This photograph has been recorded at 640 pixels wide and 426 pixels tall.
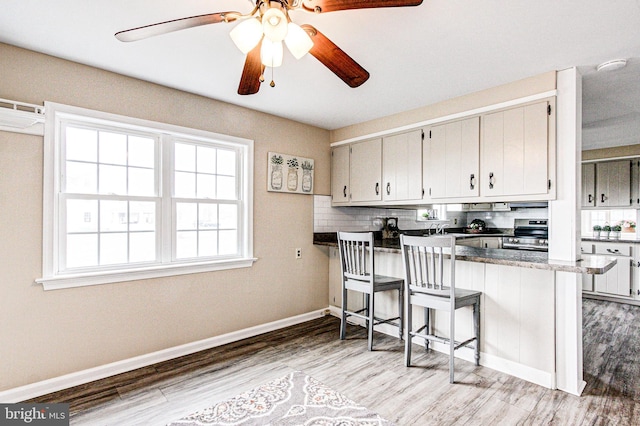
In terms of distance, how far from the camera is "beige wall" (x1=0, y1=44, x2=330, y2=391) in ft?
7.46

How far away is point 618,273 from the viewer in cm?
482

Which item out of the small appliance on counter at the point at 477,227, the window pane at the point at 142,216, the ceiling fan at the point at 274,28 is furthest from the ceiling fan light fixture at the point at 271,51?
the small appliance on counter at the point at 477,227

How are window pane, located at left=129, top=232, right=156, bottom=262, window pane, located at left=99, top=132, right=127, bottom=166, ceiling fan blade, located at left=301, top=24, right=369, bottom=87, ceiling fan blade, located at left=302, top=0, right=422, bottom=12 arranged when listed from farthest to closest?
window pane, located at left=129, top=232, right=156, bottom=262 < window pane, located at left=99, top=132, right=127, bottom=166 < ceiling fan blade, located at left=301, top=24, right=369, bottom=87 < ceiling fan blade, located at left=302, top=0, right=422, bottom=12

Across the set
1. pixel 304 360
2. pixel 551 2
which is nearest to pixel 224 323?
pixel 304 360

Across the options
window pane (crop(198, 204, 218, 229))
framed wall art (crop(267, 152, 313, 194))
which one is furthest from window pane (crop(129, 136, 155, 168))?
framed wall art (crop(267, 152, 313, 194))

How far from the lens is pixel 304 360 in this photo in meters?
2.94

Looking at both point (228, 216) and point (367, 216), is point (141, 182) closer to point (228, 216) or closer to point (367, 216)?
point (228, 216)

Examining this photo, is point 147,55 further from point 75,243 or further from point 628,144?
point 628,144

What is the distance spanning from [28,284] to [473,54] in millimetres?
3462

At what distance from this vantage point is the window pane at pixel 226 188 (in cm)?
342

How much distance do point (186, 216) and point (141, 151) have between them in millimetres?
684

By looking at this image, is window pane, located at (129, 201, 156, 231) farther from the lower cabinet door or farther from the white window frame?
the lower cabinet door

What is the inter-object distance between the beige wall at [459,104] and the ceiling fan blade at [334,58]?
5.38ft

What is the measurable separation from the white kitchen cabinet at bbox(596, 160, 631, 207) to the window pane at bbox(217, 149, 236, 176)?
551 centimetres
